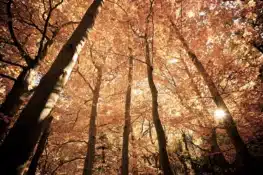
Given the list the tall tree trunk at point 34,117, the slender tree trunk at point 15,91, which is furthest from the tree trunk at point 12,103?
the tall tree trunk at point 34,117

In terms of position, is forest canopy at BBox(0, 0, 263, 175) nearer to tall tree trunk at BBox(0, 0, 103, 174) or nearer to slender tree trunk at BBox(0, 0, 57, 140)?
slender tree trunk at BBox(0, 0, 57, 140)

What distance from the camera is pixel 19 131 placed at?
99.3 inches

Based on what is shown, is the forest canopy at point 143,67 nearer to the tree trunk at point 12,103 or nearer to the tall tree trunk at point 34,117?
the tree trunk at point 12,103

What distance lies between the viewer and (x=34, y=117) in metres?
2.67

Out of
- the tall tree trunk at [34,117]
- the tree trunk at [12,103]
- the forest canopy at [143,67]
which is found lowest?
the tall tree trunk at [34,117]

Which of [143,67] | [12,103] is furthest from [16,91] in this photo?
[143,67]

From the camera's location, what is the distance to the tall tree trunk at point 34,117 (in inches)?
92.3

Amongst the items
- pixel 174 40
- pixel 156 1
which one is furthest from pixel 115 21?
A: pixel 174 40

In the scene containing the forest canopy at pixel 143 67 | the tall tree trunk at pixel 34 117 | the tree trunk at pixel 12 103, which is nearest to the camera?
the tall tree trunk at pixel 34 117

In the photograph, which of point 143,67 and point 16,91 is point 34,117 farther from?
point 143,67

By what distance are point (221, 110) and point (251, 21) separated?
832 cm

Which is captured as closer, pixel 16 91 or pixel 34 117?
pixel 34 117

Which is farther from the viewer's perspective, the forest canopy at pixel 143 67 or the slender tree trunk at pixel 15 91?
the forest canopy at pixel 143 67

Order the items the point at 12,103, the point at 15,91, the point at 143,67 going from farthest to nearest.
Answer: the point at 143,67, the point at 15,91, the point at 12,103
